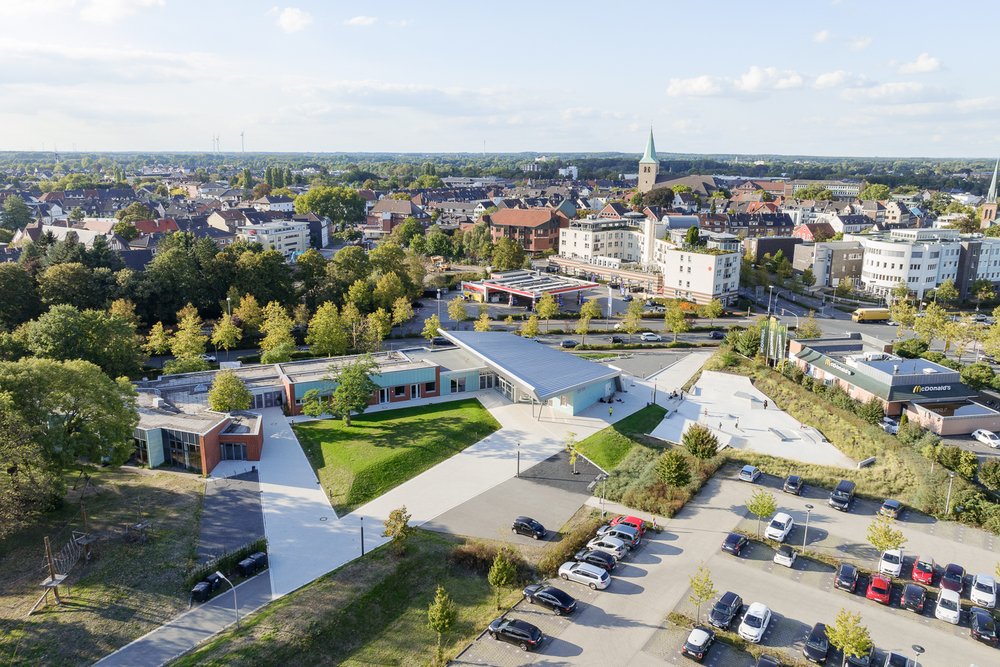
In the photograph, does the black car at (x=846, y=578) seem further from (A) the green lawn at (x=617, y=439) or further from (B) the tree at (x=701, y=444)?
(A) the green lawn at (x=617, y=439)

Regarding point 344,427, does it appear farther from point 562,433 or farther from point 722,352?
point 722,352

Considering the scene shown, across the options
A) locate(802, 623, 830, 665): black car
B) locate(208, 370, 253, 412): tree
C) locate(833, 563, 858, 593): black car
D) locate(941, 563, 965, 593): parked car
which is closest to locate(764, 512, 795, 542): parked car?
locate(833, 563, 858, 593): black car

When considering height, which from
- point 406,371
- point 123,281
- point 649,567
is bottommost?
point 649,567

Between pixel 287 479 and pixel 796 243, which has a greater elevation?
pixel 796 243

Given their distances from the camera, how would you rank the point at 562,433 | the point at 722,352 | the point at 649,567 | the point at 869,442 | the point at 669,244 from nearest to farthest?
the point at 649,567 → the point at 869,442 → the point at 562,433 → the point at 722,352 → the point at 669,244

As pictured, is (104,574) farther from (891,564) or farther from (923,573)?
(923,573)

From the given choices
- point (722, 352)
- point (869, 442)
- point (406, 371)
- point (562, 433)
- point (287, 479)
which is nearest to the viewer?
point (287, 479)

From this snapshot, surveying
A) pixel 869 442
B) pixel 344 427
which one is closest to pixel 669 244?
pixel 869 442

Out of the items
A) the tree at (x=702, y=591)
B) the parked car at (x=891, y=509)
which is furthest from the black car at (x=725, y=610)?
the parked car at (x=891, y=509)
